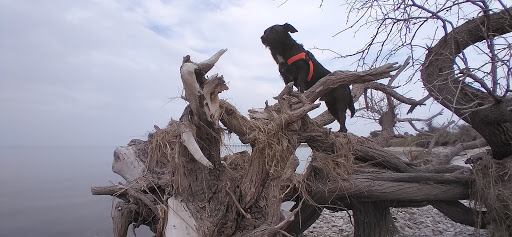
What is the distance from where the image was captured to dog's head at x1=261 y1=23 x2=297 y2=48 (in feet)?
18.2

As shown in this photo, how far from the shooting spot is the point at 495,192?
4684mm

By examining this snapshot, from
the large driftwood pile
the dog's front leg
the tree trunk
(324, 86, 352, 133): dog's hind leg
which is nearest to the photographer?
the large driftwood pile

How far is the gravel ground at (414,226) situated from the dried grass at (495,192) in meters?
1.33

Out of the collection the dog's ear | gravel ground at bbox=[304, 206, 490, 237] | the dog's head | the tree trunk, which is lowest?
gravel ground at bbox=[304, 206, 490, 237]

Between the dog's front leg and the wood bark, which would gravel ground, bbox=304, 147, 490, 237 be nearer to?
the wood bark

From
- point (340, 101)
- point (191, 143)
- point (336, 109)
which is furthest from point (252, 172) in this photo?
point (336, 109)

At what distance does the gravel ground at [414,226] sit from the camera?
669 cm

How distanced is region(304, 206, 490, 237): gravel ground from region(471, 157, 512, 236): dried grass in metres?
1.33

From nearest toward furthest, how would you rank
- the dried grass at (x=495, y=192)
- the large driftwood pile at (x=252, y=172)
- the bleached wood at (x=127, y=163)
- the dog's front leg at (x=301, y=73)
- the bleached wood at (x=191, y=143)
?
the bleached wood at (x=191, y=143)
the large driftwood pile at (x=252, y=172)
the dried grass at (x=495, y=192)
the bleached wood at (x=127, y=163)
the dog's front leg at (x=301, y=73)

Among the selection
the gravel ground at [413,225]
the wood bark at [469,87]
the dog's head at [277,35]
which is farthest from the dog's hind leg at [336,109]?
the wood bark at [469,87]

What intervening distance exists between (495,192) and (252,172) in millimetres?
3283

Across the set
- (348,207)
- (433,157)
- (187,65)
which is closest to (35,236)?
(348,207)

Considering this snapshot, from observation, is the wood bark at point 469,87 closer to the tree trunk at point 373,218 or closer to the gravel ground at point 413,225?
the gravel ground at point 413,225

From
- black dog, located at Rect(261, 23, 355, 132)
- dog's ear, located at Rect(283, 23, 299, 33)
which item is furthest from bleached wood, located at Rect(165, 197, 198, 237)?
dog's ear, located at Rect(283, 23, 299, 33)
